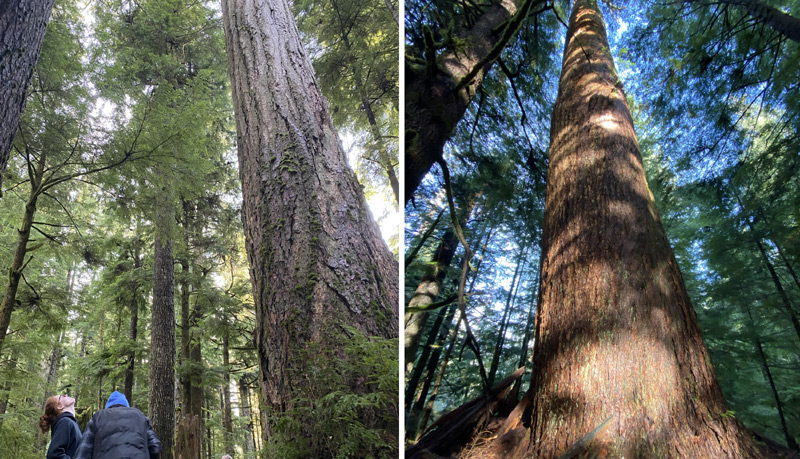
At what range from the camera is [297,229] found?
4.32 feet

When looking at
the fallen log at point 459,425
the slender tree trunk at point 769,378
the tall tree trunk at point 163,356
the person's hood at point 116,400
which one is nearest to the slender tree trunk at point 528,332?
the fallen log at point 459,425

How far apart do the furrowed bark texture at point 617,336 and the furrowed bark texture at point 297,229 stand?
47 cm

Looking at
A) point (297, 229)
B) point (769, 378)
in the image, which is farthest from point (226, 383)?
point (769, 378)

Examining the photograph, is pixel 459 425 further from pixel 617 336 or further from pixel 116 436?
pixel 116 436

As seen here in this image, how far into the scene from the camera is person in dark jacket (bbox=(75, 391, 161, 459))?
235 cm

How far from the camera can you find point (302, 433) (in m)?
0.99

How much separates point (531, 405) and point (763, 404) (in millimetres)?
788

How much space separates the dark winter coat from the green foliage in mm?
2217

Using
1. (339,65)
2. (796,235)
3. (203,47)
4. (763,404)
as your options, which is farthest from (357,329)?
(203,47)

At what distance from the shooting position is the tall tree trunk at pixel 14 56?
7.29 feet

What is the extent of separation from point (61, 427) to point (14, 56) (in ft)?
7.01

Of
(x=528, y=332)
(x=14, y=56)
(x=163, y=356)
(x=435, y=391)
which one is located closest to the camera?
(x=435, y=391)

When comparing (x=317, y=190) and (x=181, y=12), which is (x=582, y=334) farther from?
(x=181, y=12)

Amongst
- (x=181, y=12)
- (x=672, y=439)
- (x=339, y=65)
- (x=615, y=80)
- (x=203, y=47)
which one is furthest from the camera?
(x=203, y=47)
